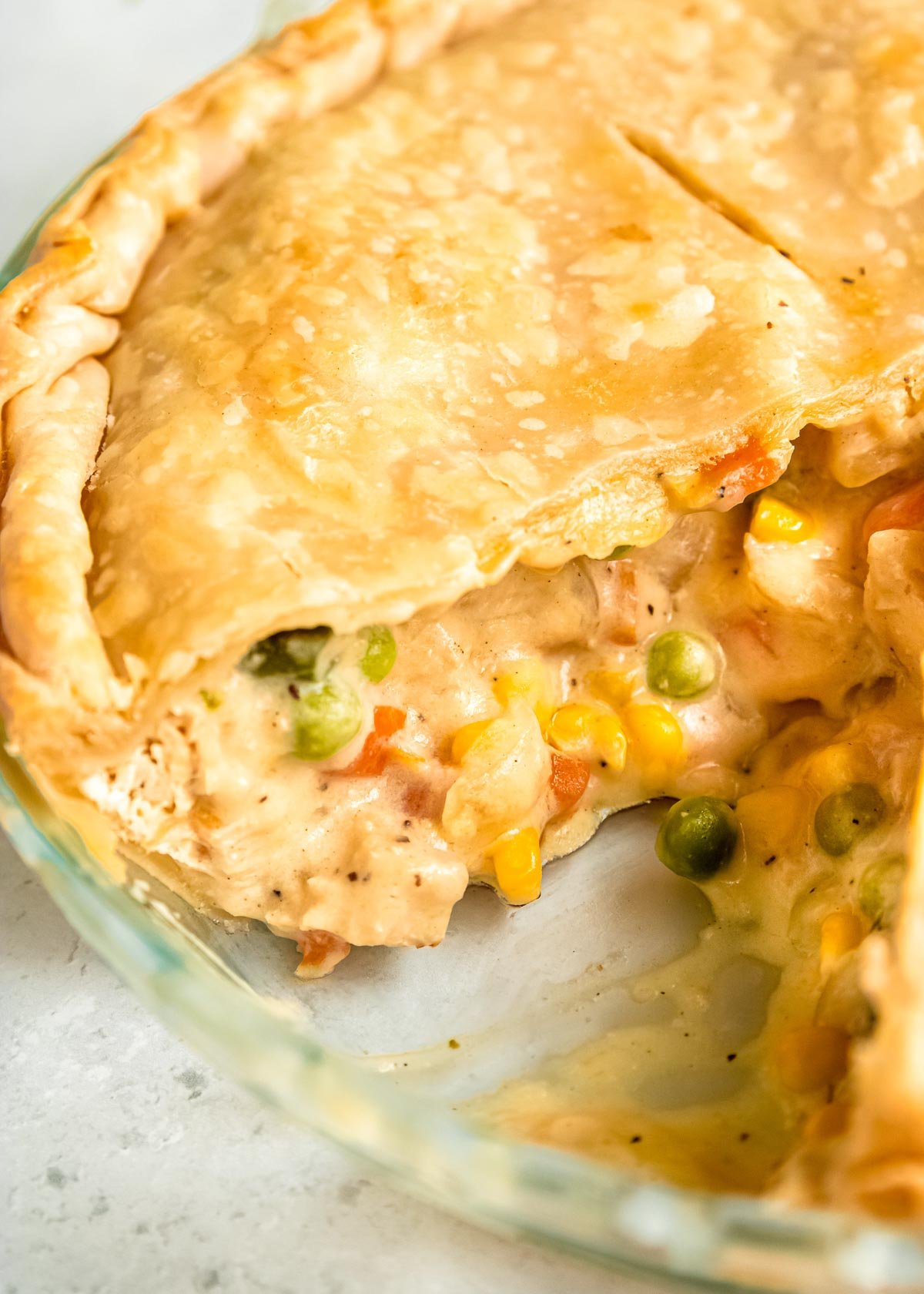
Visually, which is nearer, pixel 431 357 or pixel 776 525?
pixel 431 357

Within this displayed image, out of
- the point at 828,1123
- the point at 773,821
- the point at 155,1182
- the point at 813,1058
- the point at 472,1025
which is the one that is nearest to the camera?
the point at 828,1123

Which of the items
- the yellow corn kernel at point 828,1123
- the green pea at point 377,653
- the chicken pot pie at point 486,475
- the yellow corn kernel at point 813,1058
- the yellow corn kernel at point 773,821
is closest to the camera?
the yellow corn kernel at point 828,1123

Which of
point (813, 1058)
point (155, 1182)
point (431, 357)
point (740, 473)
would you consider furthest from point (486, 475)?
point (155, 1182)

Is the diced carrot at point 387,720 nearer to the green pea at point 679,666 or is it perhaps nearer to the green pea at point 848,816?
the green pea at point 679,666

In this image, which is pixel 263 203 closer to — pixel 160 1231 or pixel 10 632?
pixel 10 632

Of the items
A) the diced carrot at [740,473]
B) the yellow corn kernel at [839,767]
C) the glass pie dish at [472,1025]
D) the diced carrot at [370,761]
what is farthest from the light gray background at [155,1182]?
the diced carrot at [740,473]

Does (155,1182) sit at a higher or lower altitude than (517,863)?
higher

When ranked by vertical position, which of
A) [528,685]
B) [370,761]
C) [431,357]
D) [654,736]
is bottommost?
[654,736]

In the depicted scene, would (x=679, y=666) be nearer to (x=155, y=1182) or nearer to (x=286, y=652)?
(x=286, y=652)
